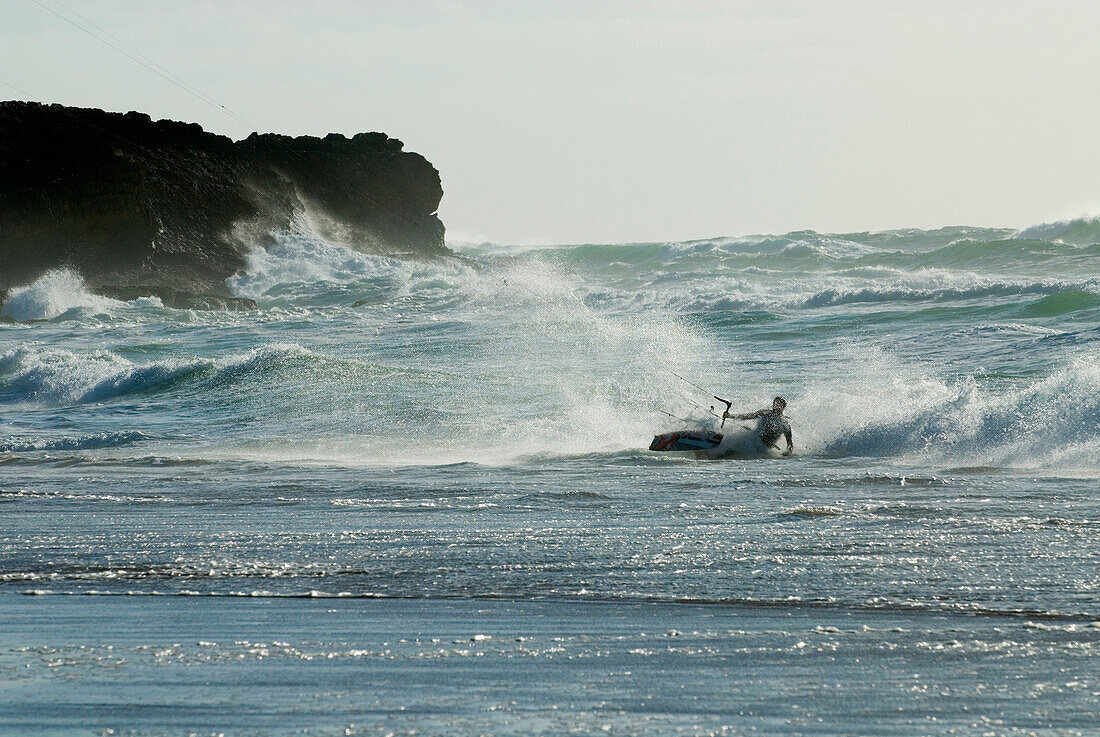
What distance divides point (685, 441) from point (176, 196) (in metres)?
55.2

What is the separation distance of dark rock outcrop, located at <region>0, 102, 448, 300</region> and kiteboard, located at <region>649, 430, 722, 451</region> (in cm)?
4081

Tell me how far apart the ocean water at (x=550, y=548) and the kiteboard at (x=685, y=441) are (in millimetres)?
275

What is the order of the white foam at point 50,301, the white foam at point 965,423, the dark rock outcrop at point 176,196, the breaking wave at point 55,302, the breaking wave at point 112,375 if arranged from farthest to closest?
the dark rock outcrop at point 176,196
the white foam at point 50,301
the breaking wave at point 55,302
the breaking wave at point 112,375
the white foam at point 965,423

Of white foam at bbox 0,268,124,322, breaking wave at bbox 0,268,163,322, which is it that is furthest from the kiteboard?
white foam at bbox 0,268,124,322

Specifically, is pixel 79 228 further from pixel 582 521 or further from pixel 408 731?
pixel 408 731

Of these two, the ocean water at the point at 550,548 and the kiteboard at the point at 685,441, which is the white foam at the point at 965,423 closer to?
the ocean water at the point at 550,548

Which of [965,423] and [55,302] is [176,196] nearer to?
[55,302]

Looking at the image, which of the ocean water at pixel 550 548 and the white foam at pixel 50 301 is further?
the white foam at pixel 50 301

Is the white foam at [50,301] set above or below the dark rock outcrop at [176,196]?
below

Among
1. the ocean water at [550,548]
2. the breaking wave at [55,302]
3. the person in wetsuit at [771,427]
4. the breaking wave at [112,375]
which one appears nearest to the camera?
the ocean water at [550,548]

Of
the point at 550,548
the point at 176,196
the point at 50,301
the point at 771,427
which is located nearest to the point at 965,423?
the point at 771,427

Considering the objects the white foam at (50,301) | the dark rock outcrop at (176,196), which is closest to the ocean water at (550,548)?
the white foam at (50,301)

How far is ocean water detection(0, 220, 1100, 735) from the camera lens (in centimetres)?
461

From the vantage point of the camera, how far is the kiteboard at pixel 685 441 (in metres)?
15.1
